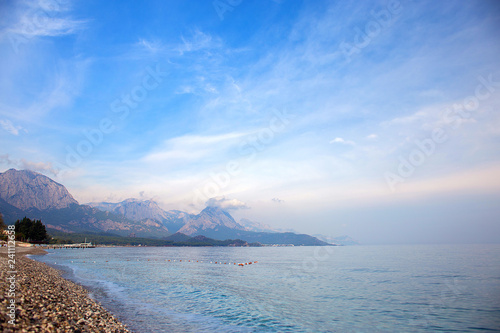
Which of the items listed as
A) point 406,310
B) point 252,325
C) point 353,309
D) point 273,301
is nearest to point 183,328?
point 252,325

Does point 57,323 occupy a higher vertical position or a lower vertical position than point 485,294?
higher

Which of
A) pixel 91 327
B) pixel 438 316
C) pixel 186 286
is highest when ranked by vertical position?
pixel 91 327

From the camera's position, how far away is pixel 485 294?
38562 mm

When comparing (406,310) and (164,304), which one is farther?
(164,304)

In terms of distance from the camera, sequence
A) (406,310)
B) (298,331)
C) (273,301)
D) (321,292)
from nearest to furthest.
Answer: (298,331) → (406,310) → (273,301) → (321,292)

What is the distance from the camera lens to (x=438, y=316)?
1125 inches

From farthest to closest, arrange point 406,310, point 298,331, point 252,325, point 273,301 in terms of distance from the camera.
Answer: point 273,301, point 406,310, point 252,325, point 298,331

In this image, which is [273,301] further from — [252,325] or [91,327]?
[91,327]

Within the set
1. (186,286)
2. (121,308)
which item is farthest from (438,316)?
(186,286)

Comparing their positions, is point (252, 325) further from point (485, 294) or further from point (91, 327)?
point (485, 294)

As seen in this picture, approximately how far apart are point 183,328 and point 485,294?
4239 cm

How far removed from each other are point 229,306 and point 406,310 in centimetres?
2083

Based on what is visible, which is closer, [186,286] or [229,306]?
[229,306]

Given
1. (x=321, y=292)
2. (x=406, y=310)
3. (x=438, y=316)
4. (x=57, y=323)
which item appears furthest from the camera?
(x=321, y=292)
